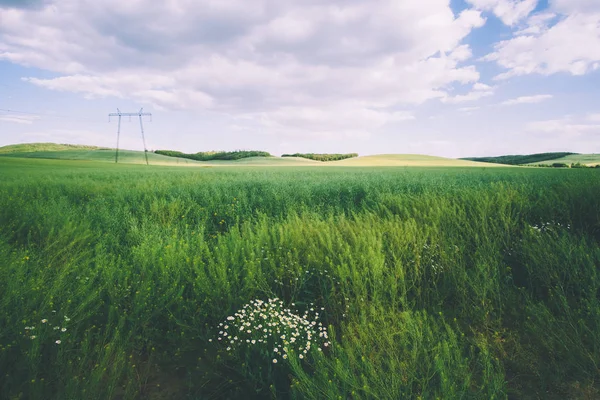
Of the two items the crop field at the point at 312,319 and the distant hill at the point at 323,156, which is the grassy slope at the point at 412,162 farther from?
the crop field at the point at 312,319

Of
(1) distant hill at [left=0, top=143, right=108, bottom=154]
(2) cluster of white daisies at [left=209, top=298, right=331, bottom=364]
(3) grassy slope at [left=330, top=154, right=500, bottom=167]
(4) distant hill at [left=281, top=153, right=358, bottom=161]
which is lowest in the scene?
(2) cluster of white daisies at [left=209, top=298, right=331, bottom=364]

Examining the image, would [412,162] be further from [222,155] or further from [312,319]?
[312,319]

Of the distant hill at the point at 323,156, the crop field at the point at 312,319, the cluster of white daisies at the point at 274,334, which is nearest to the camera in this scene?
the crop field at the point at 312,319

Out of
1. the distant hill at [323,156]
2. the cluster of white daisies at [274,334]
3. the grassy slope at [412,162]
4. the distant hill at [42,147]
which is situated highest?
the distant hill at [42,147]

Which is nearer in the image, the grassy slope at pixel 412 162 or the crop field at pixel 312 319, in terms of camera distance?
the crop field at pixel 312 319

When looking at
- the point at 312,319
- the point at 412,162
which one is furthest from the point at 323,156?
the point at 312,319

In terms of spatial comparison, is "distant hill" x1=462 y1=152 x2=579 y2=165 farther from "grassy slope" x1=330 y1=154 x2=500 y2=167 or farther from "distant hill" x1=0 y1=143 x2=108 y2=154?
"distant hill" x1=0 y1=143 x2=108 y2=154

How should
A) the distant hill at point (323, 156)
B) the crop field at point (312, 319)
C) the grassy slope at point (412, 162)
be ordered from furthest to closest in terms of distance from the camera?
the distant hill at point (323, 156) < the grassy slope at point (412, 162) < the crop field at point (312, 319)

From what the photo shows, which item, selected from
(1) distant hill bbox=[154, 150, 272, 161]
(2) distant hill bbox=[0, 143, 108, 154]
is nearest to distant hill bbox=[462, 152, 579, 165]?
(1) distant hill bbox=[154, 150, 272, 161]

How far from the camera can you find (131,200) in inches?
332

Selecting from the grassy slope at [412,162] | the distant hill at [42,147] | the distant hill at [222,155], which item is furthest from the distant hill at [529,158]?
the distant hill at [42,147]

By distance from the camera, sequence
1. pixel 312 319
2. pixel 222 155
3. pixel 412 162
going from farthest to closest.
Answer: pixel 222 155 → pixel 412 162 → pixel 312 319

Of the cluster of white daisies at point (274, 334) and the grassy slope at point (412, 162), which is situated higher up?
the grassy slope at point (412, 162)

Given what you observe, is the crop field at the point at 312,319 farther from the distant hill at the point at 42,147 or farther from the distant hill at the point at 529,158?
the distant hill at the point at 42,147
